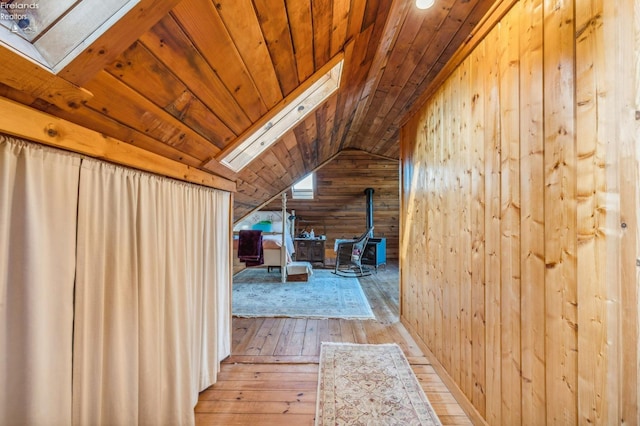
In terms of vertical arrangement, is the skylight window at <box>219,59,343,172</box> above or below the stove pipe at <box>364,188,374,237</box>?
above

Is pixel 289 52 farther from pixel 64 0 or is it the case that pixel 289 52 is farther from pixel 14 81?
pixel 14 81

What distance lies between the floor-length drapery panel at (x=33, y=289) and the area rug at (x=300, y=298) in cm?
257

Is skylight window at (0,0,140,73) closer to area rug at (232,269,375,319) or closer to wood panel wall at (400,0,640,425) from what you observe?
wood panel wall at (400,0,640,425)

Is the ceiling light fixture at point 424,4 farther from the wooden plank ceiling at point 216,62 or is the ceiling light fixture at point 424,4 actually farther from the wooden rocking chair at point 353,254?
the wooden rocking chair at point 353,254

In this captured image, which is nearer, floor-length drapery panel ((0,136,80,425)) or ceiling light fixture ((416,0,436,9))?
floor-length drapery panel ((0,136,80,425))

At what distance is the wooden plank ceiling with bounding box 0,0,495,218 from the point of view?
792 mm

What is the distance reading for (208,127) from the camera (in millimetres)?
1563

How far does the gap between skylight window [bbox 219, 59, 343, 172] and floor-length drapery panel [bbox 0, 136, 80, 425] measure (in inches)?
51.2

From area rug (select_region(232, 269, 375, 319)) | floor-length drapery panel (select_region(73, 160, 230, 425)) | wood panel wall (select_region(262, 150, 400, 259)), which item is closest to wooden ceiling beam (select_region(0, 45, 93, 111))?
floor-length drapery panel (select_region(73, 160, 230, 425))

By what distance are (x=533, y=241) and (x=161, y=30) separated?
63.5 inches

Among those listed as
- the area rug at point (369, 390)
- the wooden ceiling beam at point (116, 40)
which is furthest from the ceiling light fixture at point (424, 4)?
the area rug at point (369, 390)

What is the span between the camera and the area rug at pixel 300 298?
3.45m

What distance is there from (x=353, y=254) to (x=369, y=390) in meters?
3.76

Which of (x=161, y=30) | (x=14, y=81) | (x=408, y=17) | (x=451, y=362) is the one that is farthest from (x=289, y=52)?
(x=451, y=362)
